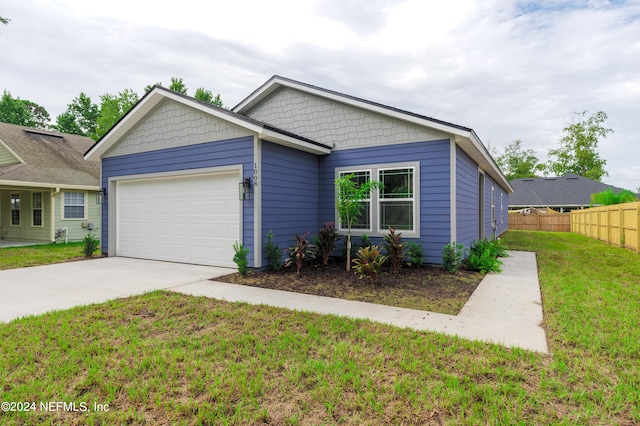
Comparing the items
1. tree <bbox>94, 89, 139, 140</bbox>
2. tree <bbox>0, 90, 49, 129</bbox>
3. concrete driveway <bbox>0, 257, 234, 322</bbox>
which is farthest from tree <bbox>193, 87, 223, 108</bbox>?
concrete driveway <bbox>0, 257, 234, 322</bbox>

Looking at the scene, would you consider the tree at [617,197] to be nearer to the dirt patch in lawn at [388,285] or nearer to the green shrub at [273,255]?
the dirt patch in lawn at [388,285]

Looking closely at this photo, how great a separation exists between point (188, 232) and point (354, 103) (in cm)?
510

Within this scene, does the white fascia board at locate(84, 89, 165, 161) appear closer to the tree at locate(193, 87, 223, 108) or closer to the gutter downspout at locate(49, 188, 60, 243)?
the gutter downspout at locate(49, 188, 60, 243)

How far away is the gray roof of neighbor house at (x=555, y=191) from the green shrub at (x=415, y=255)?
2923cm

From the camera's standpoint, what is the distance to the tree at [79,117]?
107ft

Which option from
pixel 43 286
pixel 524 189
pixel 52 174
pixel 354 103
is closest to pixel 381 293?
pixel 354 103

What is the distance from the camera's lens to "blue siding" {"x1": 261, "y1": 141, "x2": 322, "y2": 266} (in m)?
6.98

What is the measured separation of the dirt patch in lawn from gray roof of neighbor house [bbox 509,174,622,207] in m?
29.1

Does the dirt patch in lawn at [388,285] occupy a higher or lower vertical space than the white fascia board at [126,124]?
lower

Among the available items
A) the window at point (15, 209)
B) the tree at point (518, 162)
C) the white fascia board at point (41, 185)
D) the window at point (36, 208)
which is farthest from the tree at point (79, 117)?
the tree at point (518, 162)

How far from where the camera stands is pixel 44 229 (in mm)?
13617

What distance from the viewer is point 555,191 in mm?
30812

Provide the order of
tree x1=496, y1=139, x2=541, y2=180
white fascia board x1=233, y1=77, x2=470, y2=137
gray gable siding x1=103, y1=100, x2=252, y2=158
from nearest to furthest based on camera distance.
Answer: white fascia board x1=233, y1=77, x2=470, y2=137
gray gable siding x1=103, y1=100, x2=252, y2=158
tree x1=496, y1=139, x2=541, y2=180

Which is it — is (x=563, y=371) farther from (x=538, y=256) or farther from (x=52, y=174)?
(x=52, y=174)
